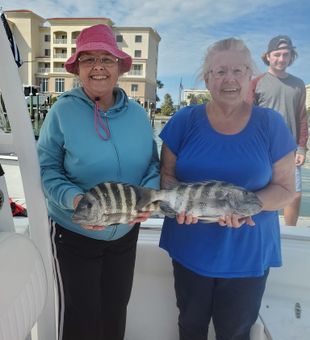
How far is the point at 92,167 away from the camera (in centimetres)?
127

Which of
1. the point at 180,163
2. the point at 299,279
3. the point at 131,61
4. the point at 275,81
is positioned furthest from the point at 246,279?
the point at 275,81

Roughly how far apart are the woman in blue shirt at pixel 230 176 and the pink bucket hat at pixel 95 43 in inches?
13.2

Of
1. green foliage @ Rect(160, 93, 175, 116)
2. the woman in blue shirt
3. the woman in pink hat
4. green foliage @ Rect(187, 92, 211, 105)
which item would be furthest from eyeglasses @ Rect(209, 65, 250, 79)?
green foliage @ Rect(160, 93, 175, 116)

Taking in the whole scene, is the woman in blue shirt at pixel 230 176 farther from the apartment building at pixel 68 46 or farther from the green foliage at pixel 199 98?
the apartment building at pixel 68 46

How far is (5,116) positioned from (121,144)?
409 mm

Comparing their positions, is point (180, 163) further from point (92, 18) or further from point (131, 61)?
point (92, 18)

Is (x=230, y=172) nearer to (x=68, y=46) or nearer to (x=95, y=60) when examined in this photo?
(x=95, y=60)

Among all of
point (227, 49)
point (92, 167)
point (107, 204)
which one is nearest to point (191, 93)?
point (227, 49)

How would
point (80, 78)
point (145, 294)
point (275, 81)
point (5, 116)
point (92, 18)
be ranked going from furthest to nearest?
point (275, 81)
point (145, 294)
point (92, 18)
point (80, 78)
point (5, 116)

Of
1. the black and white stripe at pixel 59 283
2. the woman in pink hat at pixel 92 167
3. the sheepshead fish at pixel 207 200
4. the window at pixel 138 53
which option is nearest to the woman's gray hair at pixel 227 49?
the woman in pink hat at pixel 92 167

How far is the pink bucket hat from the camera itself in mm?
1281

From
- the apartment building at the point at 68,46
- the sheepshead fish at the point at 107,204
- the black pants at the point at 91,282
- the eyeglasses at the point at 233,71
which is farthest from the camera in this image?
the apartment building at the point at 68,46

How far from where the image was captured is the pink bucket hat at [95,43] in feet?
4.20

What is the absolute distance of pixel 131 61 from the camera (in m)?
1.45
